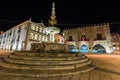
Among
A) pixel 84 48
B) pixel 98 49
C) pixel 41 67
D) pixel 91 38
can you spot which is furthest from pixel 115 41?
pixel 41 67

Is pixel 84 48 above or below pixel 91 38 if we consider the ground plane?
below

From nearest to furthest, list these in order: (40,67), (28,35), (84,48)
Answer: (40,67)
(28,35)
(84,48)

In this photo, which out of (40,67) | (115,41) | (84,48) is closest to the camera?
(40,67)

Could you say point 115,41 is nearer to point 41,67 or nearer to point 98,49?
point 98,49

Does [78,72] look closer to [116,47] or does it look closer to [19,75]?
[19,75]

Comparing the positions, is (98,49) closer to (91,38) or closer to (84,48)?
(91,38)

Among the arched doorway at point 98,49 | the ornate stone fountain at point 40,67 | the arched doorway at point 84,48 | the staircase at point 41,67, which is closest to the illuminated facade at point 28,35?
the arched doorway at point 84,48

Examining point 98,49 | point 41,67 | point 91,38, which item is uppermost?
point 91,38

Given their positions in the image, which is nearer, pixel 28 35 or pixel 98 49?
pixel 28 35

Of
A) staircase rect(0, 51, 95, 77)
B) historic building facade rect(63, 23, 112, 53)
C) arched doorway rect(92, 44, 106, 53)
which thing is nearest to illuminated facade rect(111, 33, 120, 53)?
arched doorway rect(92, 44, 106, 53)

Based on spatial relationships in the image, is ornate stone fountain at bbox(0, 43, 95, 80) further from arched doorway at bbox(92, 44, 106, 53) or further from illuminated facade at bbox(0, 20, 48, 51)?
arched doorway at bbox(92, 44, 106, 53)

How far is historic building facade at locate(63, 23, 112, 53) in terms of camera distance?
25381mm

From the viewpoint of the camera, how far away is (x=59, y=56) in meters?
5.93

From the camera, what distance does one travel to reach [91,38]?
27.8m
